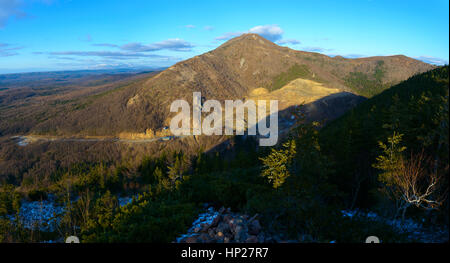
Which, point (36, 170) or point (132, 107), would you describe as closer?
point (36, 170)

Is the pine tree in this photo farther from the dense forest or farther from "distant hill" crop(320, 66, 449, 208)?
"distant hill" crop(320, 66, 449, 208)

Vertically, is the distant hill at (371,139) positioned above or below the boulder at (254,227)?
above

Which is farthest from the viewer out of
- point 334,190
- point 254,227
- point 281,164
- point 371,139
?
point 371,139

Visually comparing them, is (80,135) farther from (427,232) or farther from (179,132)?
(427,232)

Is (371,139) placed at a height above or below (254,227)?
above

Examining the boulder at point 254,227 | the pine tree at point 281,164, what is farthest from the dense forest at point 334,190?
the boulder at point 254,227

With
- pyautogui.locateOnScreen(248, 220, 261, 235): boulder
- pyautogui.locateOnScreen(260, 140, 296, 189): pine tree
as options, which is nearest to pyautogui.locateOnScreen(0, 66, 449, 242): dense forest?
pyautogui.locateOnScreen(260, 140, 296, 189): pine tree

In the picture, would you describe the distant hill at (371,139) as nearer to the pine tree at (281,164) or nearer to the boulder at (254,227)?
the pine tree at (281,164)

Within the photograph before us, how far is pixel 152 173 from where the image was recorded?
58156 mm

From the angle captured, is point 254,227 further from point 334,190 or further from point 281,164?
point 334,190

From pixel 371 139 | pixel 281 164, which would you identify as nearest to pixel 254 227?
pixel 281 164

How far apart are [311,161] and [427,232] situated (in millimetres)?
6995
